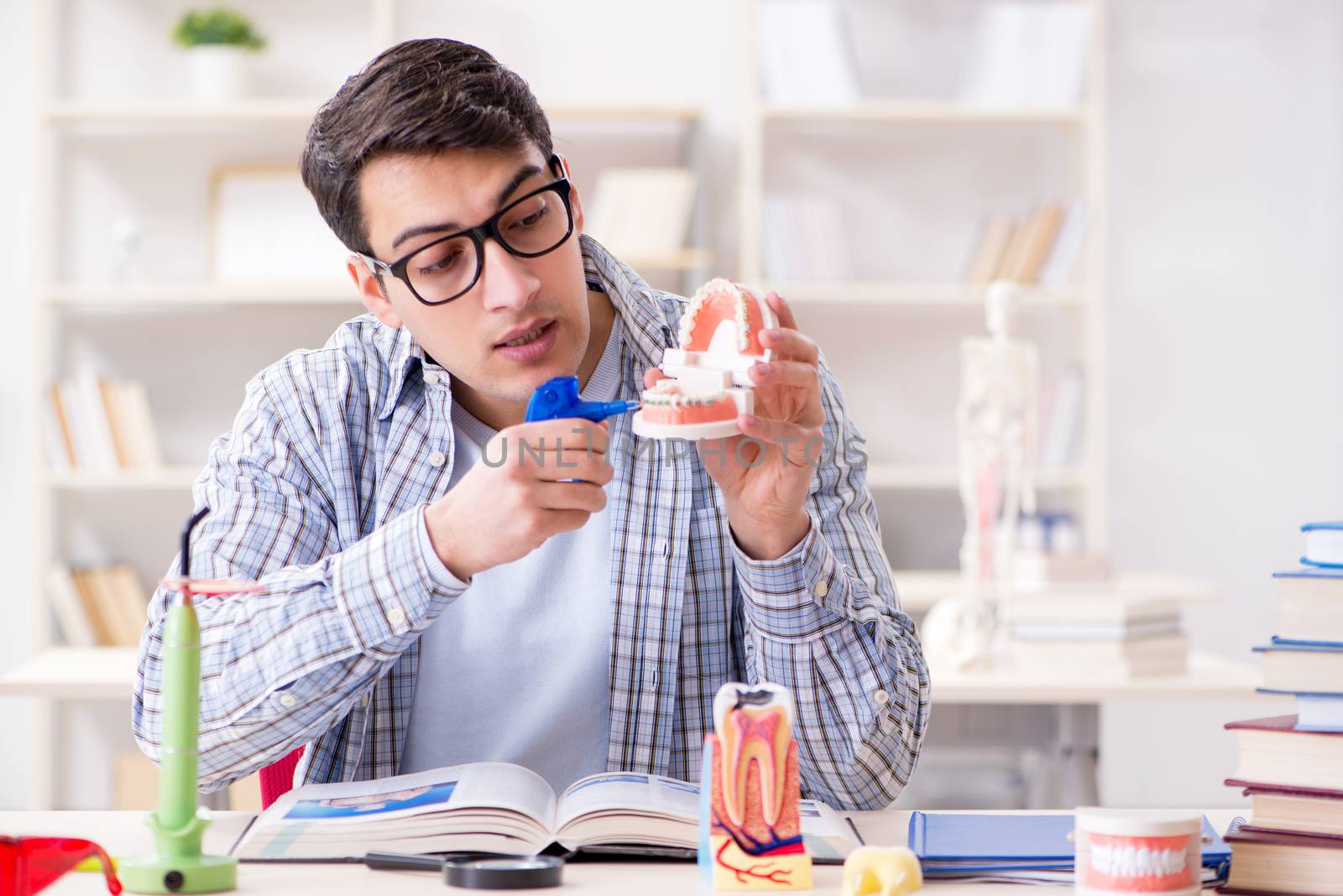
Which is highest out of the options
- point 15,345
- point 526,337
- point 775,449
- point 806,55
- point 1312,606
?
point 806,55

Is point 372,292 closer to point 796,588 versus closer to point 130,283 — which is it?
point 796,588

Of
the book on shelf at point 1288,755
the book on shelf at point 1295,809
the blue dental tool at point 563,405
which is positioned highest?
the blue dental tool at point 563,405

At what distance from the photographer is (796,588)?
1.23 metres

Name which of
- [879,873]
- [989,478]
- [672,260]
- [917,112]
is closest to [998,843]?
[879,873]

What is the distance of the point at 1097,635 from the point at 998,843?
145 centimetres

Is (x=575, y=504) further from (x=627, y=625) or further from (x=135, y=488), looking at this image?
(x=135, y=488)

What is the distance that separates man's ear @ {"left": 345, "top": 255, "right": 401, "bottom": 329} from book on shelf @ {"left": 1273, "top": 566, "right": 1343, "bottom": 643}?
0.88 m

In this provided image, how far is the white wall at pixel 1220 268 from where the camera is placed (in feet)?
12.5

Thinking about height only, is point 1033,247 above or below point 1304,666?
above

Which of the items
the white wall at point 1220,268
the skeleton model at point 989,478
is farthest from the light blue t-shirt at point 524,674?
the white wall at point 1220,268

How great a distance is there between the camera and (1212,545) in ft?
12.6

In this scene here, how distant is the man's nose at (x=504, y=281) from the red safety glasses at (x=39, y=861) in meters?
0.61

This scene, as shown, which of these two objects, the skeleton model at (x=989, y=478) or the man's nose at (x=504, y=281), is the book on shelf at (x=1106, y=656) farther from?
the man's nose at (x=504, y=281)

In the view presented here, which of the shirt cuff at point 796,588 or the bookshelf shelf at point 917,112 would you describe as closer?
the shirt cuff at point 796,588
